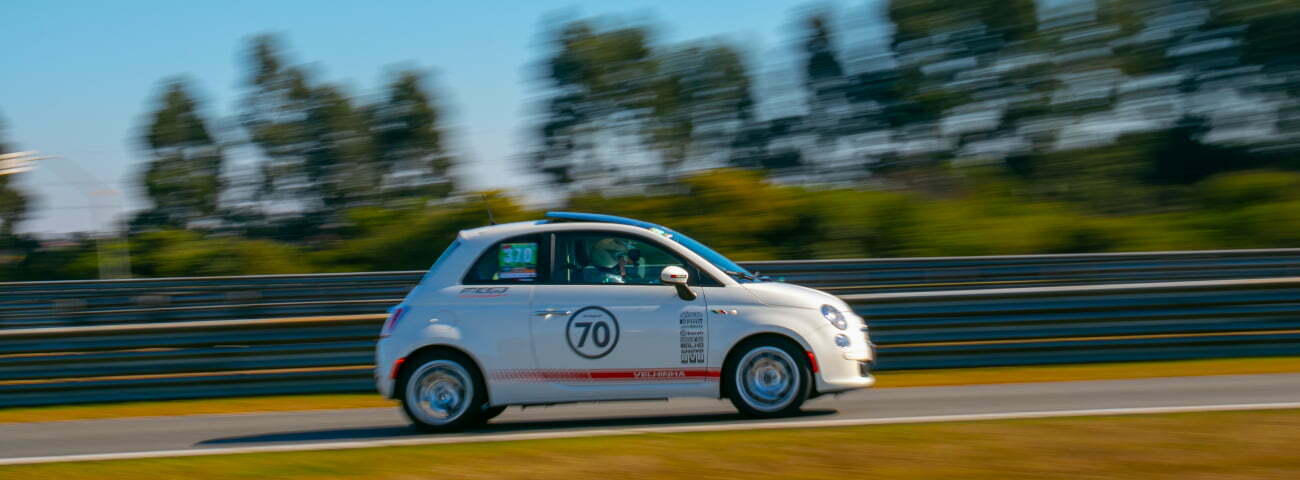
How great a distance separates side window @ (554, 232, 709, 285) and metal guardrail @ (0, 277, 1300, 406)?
4.13 metres

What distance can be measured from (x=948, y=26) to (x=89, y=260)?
31.0 meters

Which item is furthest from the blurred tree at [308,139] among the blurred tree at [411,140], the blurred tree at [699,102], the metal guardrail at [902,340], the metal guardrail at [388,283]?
the metal guardrail at [902,340]

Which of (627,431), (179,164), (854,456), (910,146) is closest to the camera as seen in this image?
(854,456)

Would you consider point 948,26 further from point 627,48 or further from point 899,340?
point 899,340

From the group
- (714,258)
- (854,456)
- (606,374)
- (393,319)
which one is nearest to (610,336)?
(606,374)

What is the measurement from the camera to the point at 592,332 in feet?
31.4

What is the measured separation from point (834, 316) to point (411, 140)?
43.3m

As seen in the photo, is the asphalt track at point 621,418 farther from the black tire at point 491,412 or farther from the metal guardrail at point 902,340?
the metal guardrail at point 902,340

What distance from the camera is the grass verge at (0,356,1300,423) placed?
12.5 meters

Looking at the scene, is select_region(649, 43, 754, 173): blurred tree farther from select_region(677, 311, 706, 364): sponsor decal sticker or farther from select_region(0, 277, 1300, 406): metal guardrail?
select_region(677, 311, 706, 364): sponsor decal sticker

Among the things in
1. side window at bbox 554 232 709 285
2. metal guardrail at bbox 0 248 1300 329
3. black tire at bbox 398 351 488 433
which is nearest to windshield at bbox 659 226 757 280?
side window at bbox 554 232 709 285

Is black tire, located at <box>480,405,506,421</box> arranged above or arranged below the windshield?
below

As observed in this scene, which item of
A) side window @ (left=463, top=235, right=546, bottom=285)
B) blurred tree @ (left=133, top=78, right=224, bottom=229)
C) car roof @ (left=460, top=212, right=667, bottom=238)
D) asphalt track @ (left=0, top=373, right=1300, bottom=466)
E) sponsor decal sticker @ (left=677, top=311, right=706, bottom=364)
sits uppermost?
blurred tree @ (left=133, top=78, right=224, bottom=229)

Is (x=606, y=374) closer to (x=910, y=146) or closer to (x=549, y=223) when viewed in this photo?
(x=549, y=223)
